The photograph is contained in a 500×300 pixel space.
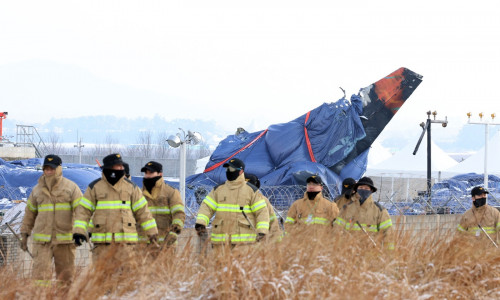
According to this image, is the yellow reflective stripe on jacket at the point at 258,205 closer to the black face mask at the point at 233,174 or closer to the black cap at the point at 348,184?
the black face mask at the point at 233,174

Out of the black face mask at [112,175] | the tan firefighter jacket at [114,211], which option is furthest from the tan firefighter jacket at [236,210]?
the black face mask at [112,175]

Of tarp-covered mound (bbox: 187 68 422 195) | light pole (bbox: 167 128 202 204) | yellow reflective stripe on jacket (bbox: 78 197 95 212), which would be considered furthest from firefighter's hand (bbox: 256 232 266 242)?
tarp-covered mound (bbox: 187 68 422 195)

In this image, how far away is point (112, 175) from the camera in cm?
922

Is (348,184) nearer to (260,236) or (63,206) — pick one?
(260,236)

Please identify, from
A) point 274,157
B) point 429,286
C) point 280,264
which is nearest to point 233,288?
point 280,264

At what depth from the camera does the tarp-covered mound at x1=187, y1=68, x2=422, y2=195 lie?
77.4ft

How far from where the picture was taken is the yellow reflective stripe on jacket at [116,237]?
908cm

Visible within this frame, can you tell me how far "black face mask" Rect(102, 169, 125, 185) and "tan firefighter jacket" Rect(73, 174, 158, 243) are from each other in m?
0.04

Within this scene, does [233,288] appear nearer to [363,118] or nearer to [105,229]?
[105,229]

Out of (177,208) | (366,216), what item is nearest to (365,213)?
(366,216)

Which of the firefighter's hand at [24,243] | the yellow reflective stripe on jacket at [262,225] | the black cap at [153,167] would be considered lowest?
the firefighter's hand at [24,243]

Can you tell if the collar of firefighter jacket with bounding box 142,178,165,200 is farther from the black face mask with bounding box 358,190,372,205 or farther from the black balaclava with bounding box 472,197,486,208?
the black balaclava with bounding box 472,197,486,208

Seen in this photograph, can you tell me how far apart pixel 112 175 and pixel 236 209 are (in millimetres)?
1797

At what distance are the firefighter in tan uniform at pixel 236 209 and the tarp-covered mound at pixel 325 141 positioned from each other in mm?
12456
